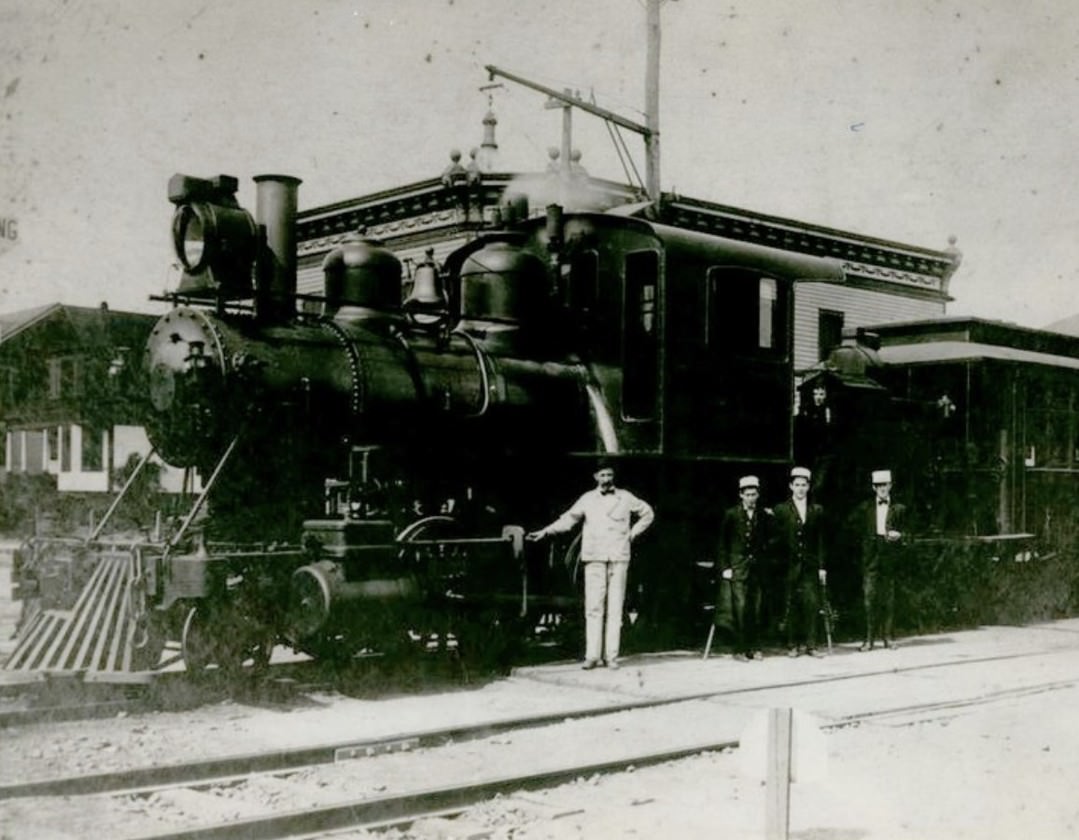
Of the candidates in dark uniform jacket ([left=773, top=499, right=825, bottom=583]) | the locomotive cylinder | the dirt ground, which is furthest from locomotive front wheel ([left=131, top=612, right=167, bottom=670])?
dark uniform jacket ([left=773, top=499, right=825, bottom=583])

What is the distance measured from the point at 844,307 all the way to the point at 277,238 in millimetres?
23250

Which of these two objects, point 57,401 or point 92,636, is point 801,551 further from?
point 57,401

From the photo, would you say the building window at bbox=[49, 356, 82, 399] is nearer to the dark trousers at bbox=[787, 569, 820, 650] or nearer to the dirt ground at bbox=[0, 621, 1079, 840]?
the dark trousers at bbox=[787, 569, 820, 650]

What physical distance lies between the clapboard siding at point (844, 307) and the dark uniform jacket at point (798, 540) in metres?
16.7

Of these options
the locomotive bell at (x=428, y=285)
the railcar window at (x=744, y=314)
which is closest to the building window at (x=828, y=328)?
the railcar window at (x=744, y=314)

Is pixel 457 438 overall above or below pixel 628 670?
above

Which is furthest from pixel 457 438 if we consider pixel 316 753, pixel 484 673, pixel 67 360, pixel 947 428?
pixel 67 360

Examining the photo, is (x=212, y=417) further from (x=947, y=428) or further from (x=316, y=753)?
(x=947, y=428)

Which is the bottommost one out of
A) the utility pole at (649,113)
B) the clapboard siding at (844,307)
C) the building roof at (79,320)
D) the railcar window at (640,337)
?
the railcar window at (640,337)

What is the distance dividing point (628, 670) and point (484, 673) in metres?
1.18

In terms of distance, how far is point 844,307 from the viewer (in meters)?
30.5

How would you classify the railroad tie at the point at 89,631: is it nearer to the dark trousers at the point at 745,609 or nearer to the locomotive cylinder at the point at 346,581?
the locomotive cylinder at the point at 346,581

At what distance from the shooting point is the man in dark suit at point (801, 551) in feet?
37.6

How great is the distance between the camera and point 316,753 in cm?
662
